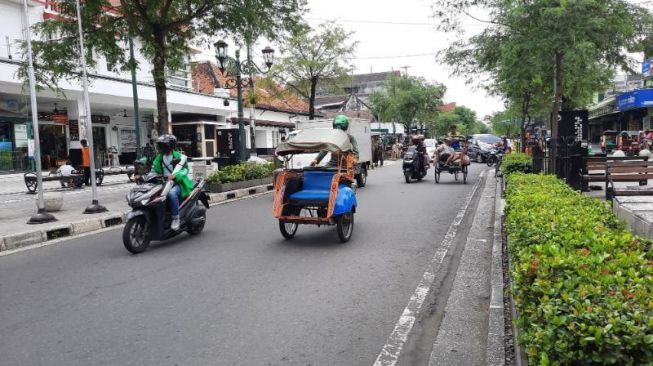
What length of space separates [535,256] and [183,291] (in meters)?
3.65

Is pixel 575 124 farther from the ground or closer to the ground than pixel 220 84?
closer to the ground

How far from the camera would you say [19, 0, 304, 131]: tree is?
14.0 m

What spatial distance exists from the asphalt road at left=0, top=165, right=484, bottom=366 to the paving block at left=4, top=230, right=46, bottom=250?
675 millimetres

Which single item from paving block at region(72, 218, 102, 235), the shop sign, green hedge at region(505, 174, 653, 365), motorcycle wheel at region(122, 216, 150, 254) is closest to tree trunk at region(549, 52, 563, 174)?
green hedge at region(505, 174, 653, 365)

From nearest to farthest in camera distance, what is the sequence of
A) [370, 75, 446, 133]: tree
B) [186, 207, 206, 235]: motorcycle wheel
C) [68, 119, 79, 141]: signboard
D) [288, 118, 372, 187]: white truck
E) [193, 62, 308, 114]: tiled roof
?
[186, 207, 206, 235]: motorcycle wheel
[288, 118, 372, 187]: white truck
[68, 119, 79, 141]: signboard
[193, 62, 308, 114]: tiled roof
[370, 75, 446, 133]: tree

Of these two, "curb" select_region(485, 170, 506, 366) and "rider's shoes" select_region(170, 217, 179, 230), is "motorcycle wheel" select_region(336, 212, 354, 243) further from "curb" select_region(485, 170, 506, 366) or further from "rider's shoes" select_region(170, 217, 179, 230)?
"rider's shoes" select_region(170, 217, 179, 230)

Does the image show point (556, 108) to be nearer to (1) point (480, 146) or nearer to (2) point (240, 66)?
(2) point (240, 66)

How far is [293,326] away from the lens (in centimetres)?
437

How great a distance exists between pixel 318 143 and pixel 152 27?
29.0 feet

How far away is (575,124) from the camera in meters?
12.2

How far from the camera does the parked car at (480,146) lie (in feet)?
104

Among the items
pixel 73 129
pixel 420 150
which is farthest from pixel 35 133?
pixel 73 129

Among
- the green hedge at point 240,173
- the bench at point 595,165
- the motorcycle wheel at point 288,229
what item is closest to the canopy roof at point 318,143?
the motorcycle wheel at point 288,229

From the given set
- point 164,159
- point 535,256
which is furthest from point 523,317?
point 164,159
